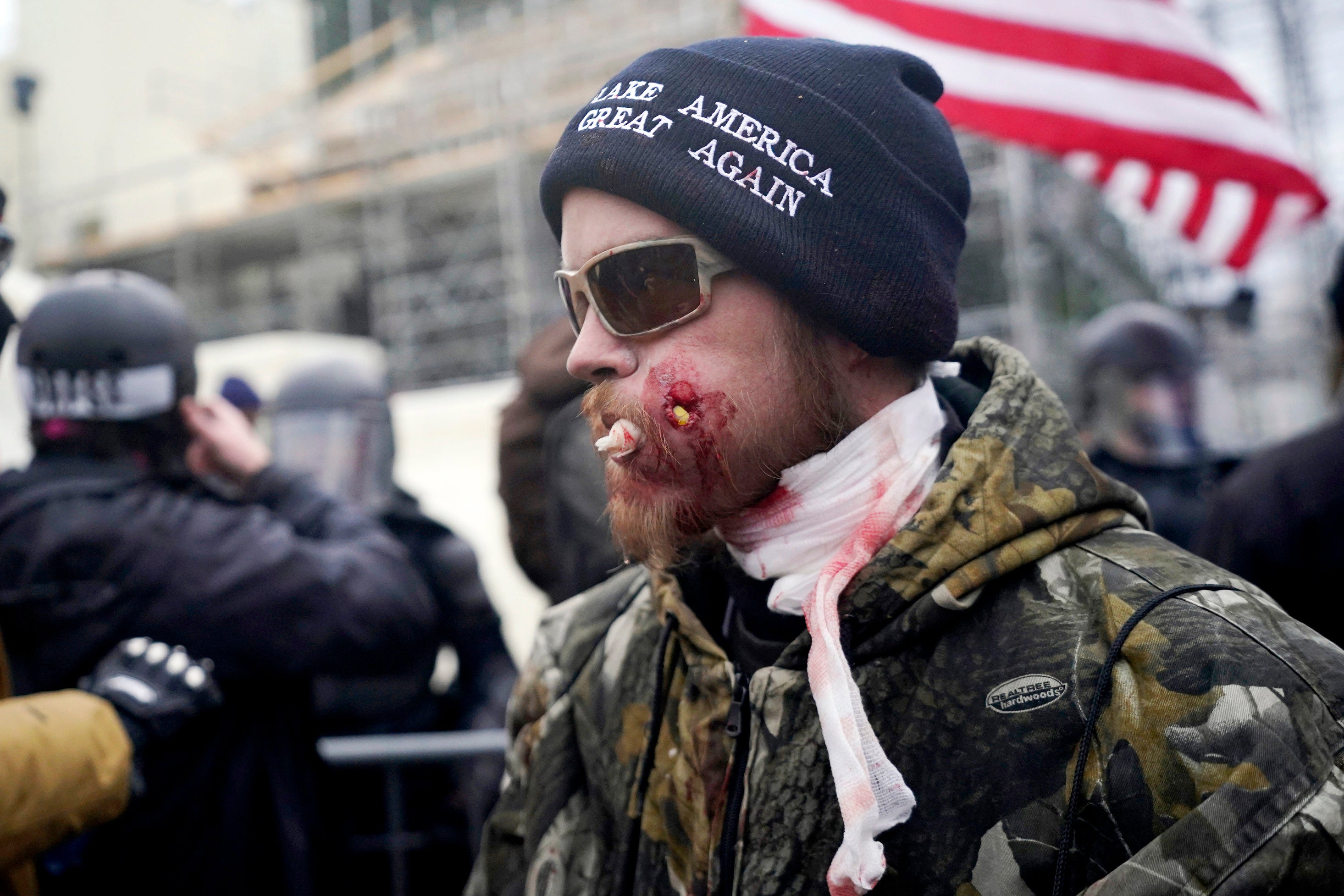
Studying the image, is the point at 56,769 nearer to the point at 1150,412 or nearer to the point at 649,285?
the point at 649,285

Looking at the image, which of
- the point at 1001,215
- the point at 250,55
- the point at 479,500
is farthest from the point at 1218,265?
the point at 250,55

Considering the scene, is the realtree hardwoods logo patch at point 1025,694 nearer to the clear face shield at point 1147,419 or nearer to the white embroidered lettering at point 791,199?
the white embroidered lettering at point 791,199

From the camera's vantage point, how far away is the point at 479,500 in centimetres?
954

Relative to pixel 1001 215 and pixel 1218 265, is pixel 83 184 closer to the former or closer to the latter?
pixel 1001 215

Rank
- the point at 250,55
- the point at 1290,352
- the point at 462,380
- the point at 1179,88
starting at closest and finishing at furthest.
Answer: the point at 1179,88 < the point at 1290,352 < the point at 462,380 < the point at 250,55

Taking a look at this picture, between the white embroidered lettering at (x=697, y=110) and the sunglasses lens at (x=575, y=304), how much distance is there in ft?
1.05

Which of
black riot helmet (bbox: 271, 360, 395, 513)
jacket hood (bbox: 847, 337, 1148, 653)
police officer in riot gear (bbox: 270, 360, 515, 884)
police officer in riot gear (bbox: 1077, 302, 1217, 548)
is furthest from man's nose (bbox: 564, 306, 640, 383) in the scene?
police officer in riot gear (bbox: 1077, 302, 1217, 548)

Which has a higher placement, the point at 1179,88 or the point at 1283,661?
the point at 1179,88

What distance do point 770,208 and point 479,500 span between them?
8.26m

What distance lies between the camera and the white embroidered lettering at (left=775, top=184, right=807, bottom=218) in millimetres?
1548

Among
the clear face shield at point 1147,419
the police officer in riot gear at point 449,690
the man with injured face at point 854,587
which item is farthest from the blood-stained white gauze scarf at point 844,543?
the clear face shield at point 1147,419

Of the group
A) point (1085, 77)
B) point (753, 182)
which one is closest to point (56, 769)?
point (753, 182)

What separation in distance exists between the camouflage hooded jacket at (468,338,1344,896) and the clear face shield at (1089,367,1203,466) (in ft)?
11.7

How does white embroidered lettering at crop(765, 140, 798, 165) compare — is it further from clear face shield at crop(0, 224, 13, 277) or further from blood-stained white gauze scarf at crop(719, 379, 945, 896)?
clear face shield at crop(0, 224, 13, 277)
